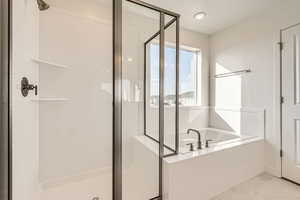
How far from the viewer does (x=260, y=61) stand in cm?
255

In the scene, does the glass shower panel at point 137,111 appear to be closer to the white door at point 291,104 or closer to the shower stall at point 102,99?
the shower stall at point 102,99

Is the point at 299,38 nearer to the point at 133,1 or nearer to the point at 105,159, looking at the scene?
the point at 133,1

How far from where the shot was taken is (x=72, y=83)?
197cm

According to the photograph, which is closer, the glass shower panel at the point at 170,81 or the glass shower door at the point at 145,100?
the glass shower door at the point at 145,100

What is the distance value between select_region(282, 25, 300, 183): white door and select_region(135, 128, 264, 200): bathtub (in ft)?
1.02

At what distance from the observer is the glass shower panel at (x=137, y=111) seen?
1.80m

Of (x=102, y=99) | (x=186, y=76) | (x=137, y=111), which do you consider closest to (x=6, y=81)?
(x=102, y=99)

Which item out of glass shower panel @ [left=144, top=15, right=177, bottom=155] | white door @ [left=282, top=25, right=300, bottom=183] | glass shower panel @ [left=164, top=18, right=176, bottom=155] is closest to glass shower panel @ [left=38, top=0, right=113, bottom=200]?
glass shower panel @ [left=144, top=15, right=177, bottom=155]

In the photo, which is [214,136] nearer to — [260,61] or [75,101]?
[260,61]

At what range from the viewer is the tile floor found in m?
1.86

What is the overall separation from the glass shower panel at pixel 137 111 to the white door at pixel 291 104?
5.67ft

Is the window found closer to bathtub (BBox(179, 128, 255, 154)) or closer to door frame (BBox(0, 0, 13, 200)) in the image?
bathtub (BBox(179, 128, 255, 154))

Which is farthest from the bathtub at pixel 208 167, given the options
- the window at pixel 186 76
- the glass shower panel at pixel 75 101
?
the window at pixel 186 76

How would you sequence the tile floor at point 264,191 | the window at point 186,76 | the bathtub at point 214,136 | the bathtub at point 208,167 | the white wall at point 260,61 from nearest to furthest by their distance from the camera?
the bathtub at point 208,167 → the tile floor at point 264,191 → the window at point 186,76 → the white wall at point 260,61 → the bathtub at point 214,136
